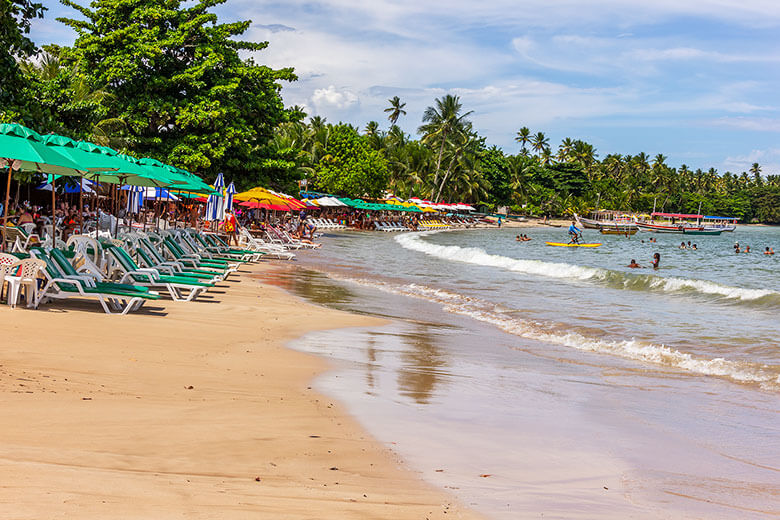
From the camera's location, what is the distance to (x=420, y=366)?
7.75 meters

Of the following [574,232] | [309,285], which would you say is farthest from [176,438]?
[574,232]

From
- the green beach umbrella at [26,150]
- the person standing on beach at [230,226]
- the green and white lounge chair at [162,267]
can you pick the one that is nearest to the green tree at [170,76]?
the person standing on beach at [230,226]

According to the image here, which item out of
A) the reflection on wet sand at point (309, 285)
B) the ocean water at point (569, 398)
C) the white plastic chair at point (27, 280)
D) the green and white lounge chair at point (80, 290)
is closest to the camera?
the ocean water at point (569, 398)

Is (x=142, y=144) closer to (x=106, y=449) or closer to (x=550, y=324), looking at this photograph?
(x=550, y=324)

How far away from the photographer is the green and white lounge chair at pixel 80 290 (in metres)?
8.77

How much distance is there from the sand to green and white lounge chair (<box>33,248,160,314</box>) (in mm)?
1199

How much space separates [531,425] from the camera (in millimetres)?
5484

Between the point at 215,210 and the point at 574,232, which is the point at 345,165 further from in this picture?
the point at 215,210

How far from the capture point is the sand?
3.30m

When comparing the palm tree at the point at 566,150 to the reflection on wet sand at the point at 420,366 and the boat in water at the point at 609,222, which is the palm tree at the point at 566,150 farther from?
the reflection on wet sand at the point at 420,366

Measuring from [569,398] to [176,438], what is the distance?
12.4ft

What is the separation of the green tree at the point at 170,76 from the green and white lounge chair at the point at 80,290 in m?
24.2

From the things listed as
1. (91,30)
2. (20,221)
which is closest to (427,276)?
(20,221)

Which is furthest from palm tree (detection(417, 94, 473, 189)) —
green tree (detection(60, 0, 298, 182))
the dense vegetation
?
green tree (detection(60, 0, 298, 182))
